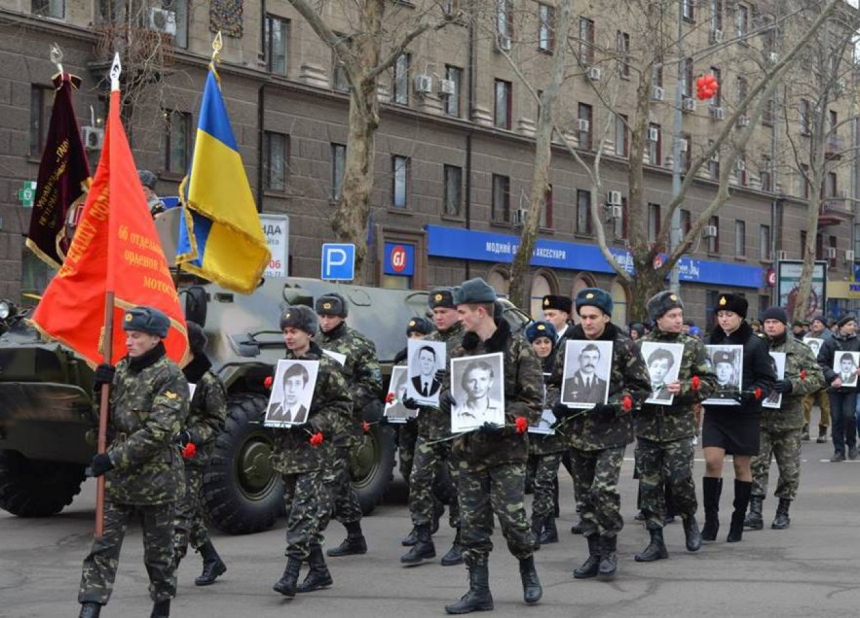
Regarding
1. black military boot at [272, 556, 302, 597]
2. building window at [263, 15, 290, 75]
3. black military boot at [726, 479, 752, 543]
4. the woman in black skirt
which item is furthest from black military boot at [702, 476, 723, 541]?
building window at [263, 15, 290, 75]

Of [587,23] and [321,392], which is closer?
[321,392]

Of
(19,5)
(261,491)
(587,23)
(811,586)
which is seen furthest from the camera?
(587,23)

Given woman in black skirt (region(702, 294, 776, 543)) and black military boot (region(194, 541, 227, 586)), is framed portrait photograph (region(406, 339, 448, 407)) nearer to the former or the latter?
black military boot (region(194, 541, 227, 586))

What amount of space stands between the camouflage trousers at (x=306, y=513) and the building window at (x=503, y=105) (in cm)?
3275

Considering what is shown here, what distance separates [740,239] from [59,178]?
155ft

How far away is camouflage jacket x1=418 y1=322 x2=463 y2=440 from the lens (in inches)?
420

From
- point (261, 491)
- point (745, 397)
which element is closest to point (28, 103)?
point (261, 491)

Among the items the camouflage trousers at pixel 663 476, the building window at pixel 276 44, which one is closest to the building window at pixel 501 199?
the building window at pixel 276 44

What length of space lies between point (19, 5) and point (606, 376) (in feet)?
64.5

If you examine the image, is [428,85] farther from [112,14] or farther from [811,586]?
[811,586]

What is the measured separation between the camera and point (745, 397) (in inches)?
441

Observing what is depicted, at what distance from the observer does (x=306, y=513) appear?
9.10 meters

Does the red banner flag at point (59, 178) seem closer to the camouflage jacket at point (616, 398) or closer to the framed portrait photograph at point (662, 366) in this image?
the camouflage jacket at point (616, 398)

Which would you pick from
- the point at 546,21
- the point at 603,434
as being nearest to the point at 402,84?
the point at 546,21
